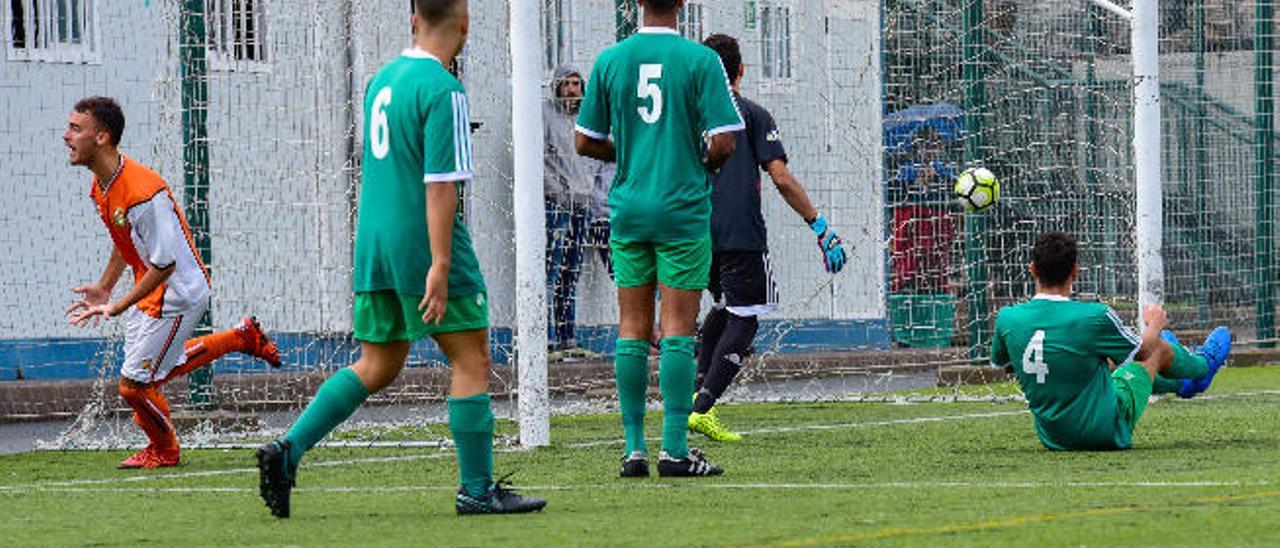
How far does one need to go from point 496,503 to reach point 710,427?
14.7ft

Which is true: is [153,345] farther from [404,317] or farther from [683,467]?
[404,317]

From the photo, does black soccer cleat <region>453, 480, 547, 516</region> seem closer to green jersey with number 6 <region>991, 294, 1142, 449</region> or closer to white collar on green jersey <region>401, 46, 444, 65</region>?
white collar on green jersey <region>401, 46, 444, 65</region>

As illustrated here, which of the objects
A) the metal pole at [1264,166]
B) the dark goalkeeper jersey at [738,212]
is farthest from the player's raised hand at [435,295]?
the metal pole at [1264,166]

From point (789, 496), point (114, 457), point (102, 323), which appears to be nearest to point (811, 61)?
point (102, 323)

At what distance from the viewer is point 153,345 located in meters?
12.1

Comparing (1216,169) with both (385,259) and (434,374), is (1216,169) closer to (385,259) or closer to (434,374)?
(434,374)

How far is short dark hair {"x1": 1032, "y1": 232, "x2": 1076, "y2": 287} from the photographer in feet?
34.3

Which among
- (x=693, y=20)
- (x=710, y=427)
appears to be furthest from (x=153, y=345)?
(x=693, y=20)

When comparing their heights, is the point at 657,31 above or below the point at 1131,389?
above

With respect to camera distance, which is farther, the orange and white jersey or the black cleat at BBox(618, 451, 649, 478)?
the orange and white jersey

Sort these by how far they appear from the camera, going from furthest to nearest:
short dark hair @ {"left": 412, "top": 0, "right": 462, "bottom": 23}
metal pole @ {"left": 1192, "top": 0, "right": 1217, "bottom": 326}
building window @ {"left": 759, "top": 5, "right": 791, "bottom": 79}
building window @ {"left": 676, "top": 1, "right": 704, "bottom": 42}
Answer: metal pole @ {"left": 1192, "top": 0, "right": 1217, "bottom": 326} < building window @ {"left": 759, "top": 5, "right": 791, "bottom": 79} < building window @ {"left": 676, "top": 1, "right": 704, "bottom": 42} < short dark hair @ {"left": 412, "top": 0, "right": 462, "bottom": 23}

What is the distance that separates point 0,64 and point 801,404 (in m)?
5.71

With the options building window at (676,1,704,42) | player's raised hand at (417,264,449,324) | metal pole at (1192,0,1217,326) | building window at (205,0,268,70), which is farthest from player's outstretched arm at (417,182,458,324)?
metal pole at (1192,0,1217,326)

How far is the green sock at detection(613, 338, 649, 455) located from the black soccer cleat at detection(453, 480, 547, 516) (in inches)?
65.8
